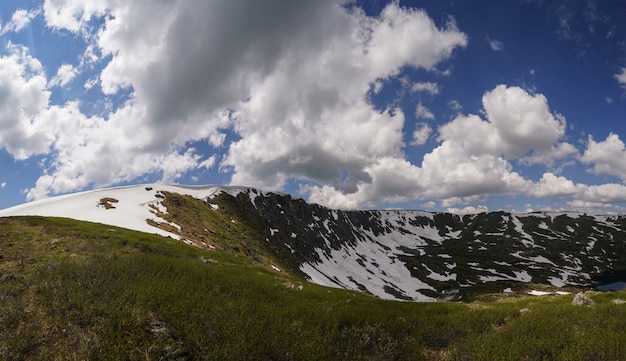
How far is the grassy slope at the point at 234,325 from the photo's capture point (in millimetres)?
9570

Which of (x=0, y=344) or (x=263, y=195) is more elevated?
(x=263, y=195)

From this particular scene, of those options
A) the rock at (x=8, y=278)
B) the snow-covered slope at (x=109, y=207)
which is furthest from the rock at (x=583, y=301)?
the snow-covered slope at (x=109, y=207)

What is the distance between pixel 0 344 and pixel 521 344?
16.4 m

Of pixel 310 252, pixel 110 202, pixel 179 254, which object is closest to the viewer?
pixel 179 254

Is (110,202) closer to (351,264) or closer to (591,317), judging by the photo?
(591,317)

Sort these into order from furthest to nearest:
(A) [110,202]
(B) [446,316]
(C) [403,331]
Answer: (A) [110,202]
(B) [446,316]
(C) [403,331]

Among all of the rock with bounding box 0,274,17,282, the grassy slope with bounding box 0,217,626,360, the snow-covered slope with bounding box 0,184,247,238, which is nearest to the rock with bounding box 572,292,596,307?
the grassy slope with bounding box 0,217,626,360

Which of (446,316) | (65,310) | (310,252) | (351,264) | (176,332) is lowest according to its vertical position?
(351,264)

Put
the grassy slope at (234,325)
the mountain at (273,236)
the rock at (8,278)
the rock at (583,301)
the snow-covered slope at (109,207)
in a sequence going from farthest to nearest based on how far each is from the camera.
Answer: the mountain at (273,236)
the snow-covered slope at (109,207)
the rock at (583,301)
the rock at (8,278)
the grassy slope at (234,325)

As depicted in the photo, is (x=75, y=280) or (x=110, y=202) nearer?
(x=75, y=280)

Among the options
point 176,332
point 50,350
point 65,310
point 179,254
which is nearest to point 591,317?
point 176,332

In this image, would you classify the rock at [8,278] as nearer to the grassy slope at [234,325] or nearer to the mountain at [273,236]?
the grassy slope at [234,325]

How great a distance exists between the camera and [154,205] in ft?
265

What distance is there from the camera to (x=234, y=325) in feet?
36.0
